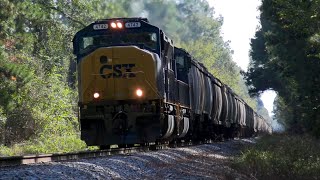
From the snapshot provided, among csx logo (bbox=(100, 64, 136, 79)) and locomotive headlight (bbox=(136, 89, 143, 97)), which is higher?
csx logo (bbox=(100, 64, 136, 79))

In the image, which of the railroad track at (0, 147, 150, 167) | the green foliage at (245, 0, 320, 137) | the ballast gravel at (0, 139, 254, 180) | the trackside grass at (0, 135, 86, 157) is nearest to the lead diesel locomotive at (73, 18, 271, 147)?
the railroad track at (0, 147, 150, 167)

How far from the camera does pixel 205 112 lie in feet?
76.2

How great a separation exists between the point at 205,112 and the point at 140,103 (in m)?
9.18

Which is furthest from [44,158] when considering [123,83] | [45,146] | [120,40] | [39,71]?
[39,71]

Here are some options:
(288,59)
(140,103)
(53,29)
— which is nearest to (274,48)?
(288,59)

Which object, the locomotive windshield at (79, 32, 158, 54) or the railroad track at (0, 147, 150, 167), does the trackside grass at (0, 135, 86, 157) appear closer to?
the railroad track at (0, 147, 150, 167)

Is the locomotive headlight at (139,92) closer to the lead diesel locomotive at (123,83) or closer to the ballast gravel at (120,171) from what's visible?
the lead diesel locomotive at (123,83)

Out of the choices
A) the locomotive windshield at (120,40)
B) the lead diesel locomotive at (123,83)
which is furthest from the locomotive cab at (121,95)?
the locomotive windshield at (120,40)

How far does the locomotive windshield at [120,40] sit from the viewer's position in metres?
15.1

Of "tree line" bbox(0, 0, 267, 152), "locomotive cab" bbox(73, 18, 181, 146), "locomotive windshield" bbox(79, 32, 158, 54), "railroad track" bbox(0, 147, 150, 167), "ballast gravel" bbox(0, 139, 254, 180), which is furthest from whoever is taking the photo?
"tree line" bbox(0, 0, 267, 152)

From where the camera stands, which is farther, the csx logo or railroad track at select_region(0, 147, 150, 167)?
the csx logo

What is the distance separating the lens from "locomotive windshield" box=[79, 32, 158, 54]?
49.5 feet

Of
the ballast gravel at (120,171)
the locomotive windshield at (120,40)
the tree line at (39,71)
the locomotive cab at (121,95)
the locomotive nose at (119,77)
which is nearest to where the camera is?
the ballast gravel at (120,171)

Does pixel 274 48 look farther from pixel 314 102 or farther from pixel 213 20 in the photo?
pixel 213 20
